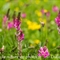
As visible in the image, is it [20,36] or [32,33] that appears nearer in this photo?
[20,36]

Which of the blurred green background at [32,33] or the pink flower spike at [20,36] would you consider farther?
the blurred green background at [32,33]

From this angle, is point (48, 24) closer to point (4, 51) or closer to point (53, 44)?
point (53, 44)

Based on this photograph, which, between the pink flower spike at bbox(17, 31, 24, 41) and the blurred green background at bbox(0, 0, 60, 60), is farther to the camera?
the blurred green background at bbox(0, 0, 60, 60)

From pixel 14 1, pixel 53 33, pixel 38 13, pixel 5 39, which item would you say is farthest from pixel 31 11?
pixel 5 39

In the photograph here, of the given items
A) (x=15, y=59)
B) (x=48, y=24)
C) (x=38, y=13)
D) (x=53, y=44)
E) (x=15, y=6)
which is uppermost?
(x=15, y=6)

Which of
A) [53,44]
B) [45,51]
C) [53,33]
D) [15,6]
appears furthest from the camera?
[15,6]

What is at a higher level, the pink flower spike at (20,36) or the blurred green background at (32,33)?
the blurred green background at (32,33)

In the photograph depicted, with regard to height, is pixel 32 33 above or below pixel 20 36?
above

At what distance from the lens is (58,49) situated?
3551mm

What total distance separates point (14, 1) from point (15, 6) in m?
0.40

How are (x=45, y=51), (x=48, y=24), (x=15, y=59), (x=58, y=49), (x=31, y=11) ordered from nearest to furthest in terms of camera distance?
(x=45, y=51) < (x=15, y=59) < (x=58, y=49) < (x=48, y=24) < (x=31, y=11)

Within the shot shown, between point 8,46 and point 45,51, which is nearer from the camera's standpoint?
point 45,51

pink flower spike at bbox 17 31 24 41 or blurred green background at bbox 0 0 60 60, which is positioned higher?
blurred green background at bbox 0 0 60 60

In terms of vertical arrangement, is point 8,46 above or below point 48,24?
below
